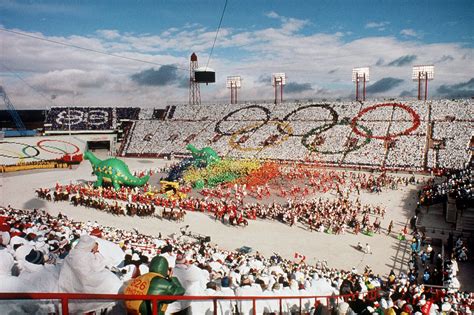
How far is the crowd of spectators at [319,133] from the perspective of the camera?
124ft


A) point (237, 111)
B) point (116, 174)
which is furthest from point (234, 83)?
point (116, 174)

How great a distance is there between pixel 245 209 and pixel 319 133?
82.7ft

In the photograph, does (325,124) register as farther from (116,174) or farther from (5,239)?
(5,239)

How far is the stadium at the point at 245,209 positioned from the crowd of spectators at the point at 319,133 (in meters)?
0.25

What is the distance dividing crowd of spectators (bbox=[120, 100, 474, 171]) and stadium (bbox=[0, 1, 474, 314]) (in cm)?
25

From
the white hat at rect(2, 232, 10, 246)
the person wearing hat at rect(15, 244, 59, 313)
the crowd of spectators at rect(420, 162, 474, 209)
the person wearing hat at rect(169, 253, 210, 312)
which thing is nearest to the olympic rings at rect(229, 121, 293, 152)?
the crowd of spectators at rect(420, 162, 474, 209)

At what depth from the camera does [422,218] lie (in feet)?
71.7

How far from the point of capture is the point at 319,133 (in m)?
45.4

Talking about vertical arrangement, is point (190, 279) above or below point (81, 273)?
below

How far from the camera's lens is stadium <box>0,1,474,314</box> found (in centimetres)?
489

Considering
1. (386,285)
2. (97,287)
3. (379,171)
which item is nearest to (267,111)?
(379,171)

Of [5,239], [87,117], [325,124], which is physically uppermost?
[87,117]

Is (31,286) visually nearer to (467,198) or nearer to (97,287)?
(97,287)

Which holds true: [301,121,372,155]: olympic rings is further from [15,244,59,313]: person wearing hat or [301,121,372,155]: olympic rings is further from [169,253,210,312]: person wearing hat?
[15,244,59,313]: person wearing hat
